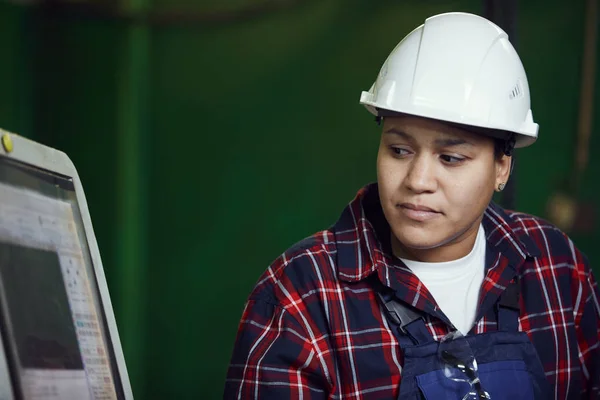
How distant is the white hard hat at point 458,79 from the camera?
1.57 m

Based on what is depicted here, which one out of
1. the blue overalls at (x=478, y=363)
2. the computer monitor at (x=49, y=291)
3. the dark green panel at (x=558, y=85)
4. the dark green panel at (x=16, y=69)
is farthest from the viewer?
the dark green panel at (x=16, y=69)

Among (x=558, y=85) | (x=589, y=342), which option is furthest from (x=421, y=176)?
(x=558, y=85)

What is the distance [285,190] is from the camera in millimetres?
3242

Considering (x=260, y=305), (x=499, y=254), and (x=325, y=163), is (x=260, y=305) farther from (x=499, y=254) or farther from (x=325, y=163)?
(x=325, y=163)

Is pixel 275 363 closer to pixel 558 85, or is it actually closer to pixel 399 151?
pixel 399 151

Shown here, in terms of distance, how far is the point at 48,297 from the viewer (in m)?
1.09

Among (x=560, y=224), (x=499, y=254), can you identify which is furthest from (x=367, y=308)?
(x=560, y=224)

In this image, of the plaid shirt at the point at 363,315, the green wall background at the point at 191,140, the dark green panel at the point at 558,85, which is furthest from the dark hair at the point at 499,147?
the green wall background at the point at 191,140

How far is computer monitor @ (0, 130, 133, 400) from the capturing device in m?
0.99

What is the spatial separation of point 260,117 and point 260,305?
1.75 m

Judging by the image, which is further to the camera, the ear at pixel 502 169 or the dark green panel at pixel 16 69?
the dark green panel at pixel 16 69

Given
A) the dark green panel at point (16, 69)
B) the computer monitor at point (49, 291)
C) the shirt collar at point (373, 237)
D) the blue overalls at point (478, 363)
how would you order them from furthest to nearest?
the dark green panel at point (16, 69) < the shirt collar at point (373, 237) < the blue overalls at point (478, 363) < the computer monitor at point (49, 291)

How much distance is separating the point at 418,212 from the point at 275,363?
15.8 inches

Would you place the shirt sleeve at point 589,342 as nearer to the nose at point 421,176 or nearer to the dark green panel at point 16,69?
the nose at point 421,176
